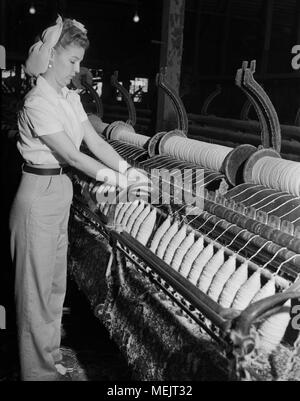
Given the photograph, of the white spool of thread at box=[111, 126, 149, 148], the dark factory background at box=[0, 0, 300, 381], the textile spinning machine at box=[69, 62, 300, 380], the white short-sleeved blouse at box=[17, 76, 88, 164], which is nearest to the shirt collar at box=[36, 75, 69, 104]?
the white short-sleeved blouse at box=[17, 76, 88, 164]

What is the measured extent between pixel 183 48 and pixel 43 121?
12050mm

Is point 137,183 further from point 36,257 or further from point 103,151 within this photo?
point 36,257

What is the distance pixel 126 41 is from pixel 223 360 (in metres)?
13.3

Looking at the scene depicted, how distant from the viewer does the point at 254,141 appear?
5.48 metres

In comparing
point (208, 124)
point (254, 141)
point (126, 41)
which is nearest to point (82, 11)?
point (126, 41)

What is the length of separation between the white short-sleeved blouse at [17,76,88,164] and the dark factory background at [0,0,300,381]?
3928mm

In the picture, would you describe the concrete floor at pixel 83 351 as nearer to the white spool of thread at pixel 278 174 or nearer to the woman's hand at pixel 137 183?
the woman's hand at pixel 137 183

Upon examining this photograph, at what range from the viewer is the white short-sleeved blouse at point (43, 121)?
7.00ft

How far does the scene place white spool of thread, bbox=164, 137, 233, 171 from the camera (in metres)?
2.81

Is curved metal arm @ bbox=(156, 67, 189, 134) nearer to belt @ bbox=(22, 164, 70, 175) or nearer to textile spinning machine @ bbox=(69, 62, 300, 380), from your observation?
textile spinning machine @ bbox=(69, 62, 300, 380)

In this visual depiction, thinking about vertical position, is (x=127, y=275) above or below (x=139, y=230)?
below

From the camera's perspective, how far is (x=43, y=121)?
212 centimetres

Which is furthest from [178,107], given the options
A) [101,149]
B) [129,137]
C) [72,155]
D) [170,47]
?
[72,155]
